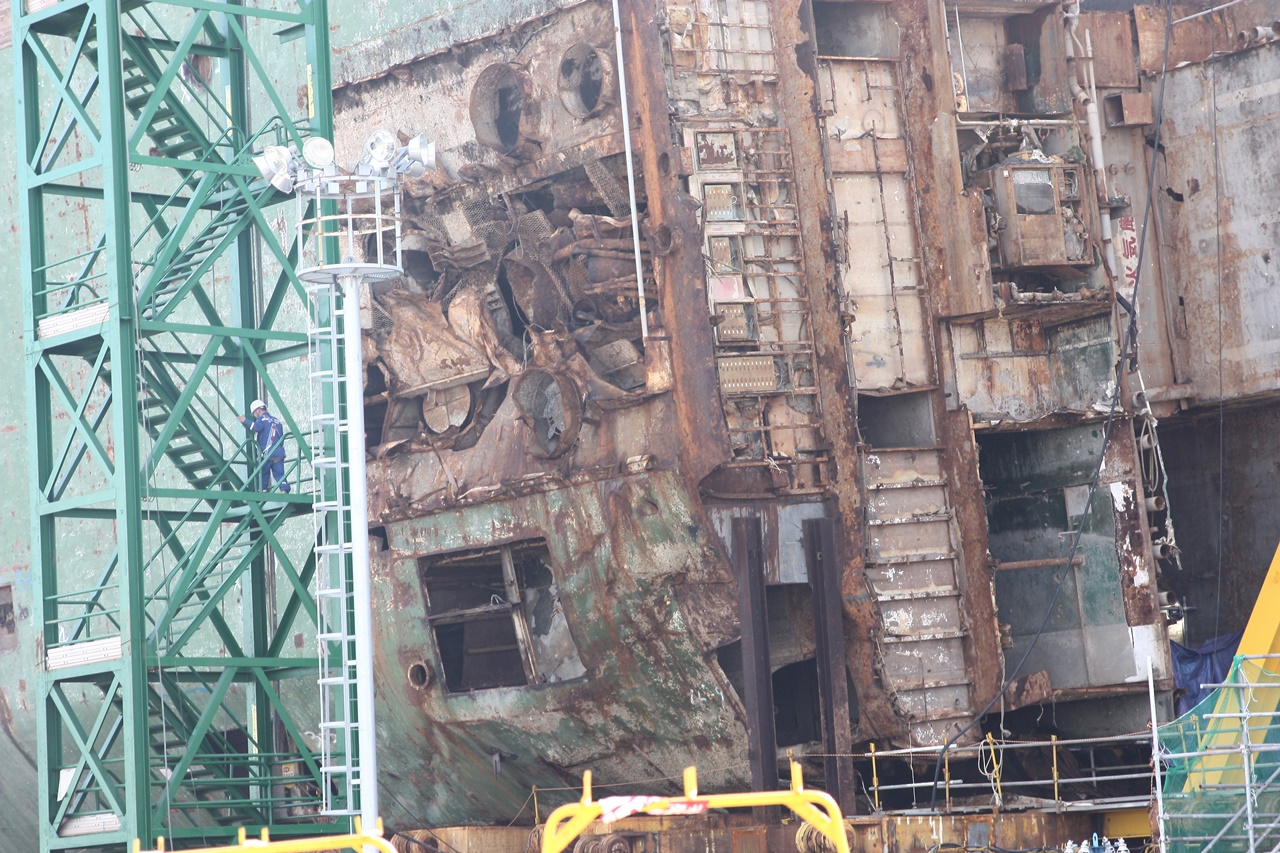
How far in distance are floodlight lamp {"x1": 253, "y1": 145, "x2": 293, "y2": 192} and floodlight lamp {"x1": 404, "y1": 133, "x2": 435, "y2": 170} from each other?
960 millimetres

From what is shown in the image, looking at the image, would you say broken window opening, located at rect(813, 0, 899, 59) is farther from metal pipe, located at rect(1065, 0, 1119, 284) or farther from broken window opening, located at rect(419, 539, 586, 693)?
broken window opening, located at rect(419, 539, 586, 693)

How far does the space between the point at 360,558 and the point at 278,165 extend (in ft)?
10.7

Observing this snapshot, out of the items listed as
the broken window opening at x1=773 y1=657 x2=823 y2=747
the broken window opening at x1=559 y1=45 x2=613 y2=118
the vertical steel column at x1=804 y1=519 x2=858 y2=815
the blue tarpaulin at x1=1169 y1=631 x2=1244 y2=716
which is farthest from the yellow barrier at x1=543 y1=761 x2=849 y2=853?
the blue tarpaulin at x1=1169 y1=631 x2=1244 y2=716

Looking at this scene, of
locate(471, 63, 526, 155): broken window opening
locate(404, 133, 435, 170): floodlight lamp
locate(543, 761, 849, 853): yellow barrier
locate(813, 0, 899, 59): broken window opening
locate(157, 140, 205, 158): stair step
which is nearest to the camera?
locate(543, 761, 849, 853): yellow barrier

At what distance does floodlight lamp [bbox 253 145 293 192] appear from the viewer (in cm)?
1426

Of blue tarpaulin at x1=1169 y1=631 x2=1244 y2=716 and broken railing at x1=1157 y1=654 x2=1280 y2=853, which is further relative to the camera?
blue tarpaulin at x1=1169 y1=631 x2=1244 y2=716

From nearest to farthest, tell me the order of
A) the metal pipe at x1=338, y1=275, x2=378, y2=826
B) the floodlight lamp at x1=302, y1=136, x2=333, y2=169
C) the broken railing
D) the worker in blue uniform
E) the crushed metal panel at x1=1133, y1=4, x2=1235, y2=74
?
the metal pipe at x1=338, y1=275, x2=378, y2=826 < the broken railing < the floodlight lamp at x1=302, y1=136, x2=333, y2=169 < the worker in blue uniform < the crushed metal panel at x1=1133, y1=4, x2=1235, y2=74

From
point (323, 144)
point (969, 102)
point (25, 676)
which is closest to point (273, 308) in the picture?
point (323, 144)

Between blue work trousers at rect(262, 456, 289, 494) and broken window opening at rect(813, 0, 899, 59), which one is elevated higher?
broken window opening at rect(813, 0, 899, 59)

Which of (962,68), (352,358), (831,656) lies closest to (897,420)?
(831,656)

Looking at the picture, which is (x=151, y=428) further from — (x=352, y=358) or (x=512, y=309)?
(x=352, y=358)

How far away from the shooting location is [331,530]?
1645 centimetres

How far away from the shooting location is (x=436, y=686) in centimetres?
1948

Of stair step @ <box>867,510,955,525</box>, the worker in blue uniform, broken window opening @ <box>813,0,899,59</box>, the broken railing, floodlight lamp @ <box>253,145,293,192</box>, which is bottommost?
the broken railing
